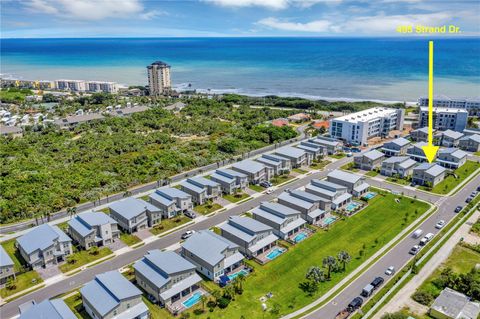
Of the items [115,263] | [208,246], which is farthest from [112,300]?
[208,246]

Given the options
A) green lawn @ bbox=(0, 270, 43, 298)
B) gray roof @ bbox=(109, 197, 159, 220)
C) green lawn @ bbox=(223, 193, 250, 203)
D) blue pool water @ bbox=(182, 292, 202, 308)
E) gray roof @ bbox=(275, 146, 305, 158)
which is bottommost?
blue pool water @ bbox=(182, 292, 202, 308)

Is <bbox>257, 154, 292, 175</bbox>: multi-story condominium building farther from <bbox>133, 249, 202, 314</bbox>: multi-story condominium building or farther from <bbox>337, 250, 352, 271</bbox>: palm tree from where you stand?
<bbox>133, 249, 202, 314</bbox>: multi-story condominium building

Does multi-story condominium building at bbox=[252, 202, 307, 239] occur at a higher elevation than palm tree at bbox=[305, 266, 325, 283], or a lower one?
higher

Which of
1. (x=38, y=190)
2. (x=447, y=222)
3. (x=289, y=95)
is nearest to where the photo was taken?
(x=447, y=222)

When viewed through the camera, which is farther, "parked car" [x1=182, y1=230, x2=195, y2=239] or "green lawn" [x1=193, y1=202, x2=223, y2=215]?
"green lawn" [x1=193, y1=202, x2=223, y2=215]

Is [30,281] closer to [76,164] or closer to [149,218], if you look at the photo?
[149,218]

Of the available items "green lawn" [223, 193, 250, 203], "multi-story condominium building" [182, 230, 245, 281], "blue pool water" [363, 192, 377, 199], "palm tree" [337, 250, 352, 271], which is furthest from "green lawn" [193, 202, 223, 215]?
"blue pool water" [363, 192, 377, 199]

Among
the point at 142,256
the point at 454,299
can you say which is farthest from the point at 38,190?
the point at 454,299

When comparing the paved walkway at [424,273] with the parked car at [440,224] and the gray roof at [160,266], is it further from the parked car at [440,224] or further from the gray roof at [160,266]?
the gray roof at [160,266]
